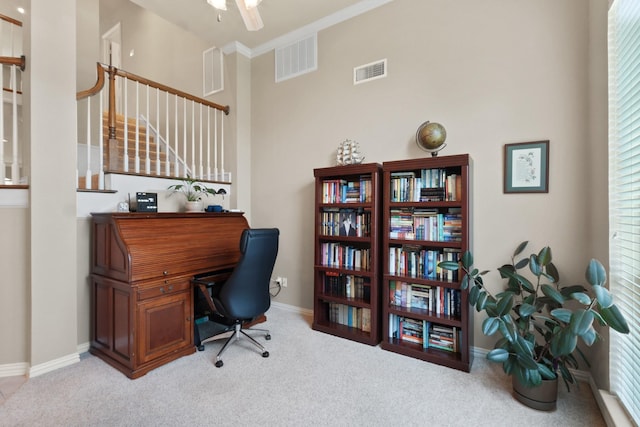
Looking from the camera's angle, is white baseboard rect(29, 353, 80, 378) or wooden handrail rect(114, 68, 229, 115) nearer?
white baseboard rect(29, 353, 80, 378)

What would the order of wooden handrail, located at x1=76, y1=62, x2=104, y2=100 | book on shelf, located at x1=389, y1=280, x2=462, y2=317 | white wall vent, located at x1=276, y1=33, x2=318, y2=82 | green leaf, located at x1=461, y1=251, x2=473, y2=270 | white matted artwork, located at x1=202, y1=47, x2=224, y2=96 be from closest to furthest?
green leaf, located at x1=461, y1=251, x2=473, y2=270, book on shelf, located at x1=389, y1=280, x2=462, y2=317, wooden handrail, located at x1=76, y1=62, x2=104, y2=100, white wall vent, located at x1=276, y1=33, x2=318, y2=82, white matted artwork, located at x1=202, y1=47, x2=224, y2=96

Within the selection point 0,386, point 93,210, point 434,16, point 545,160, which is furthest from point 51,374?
point 434,16

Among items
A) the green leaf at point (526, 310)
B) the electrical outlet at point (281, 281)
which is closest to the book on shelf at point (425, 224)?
the green leaf at point (526, 310)

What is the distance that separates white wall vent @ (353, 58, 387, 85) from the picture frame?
1404 millimetres

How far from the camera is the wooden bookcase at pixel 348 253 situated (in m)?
2.71

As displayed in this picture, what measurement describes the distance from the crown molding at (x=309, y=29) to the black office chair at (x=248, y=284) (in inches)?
98.2

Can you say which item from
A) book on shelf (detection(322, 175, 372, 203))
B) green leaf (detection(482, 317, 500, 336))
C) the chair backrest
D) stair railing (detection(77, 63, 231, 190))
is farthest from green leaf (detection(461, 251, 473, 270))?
stair railing (detection(77, 63, 231, 190))

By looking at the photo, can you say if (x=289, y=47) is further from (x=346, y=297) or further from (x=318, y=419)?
(x=318, y=419)

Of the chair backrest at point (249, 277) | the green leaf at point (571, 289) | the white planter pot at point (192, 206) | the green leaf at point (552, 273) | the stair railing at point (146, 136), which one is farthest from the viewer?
the white planter pot at point (192, 206)

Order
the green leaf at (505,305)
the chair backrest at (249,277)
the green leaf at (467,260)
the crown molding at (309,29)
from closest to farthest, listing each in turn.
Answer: the green leaf at (505,305)
the green leaf at (467,260)
the chair backrest at (249,277)
the crown molding at (309,29)

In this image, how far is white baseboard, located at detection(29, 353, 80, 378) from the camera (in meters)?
2.17

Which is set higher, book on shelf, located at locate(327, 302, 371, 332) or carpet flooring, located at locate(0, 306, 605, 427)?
book on shelf, located at locate(327, 302, 371, 332)

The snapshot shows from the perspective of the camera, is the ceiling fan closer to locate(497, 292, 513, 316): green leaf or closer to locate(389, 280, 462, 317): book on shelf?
locate(389, 280, 462, 317): book on shelf

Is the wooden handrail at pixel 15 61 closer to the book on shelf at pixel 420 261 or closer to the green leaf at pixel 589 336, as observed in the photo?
the book on shelf at pixel 420 261
